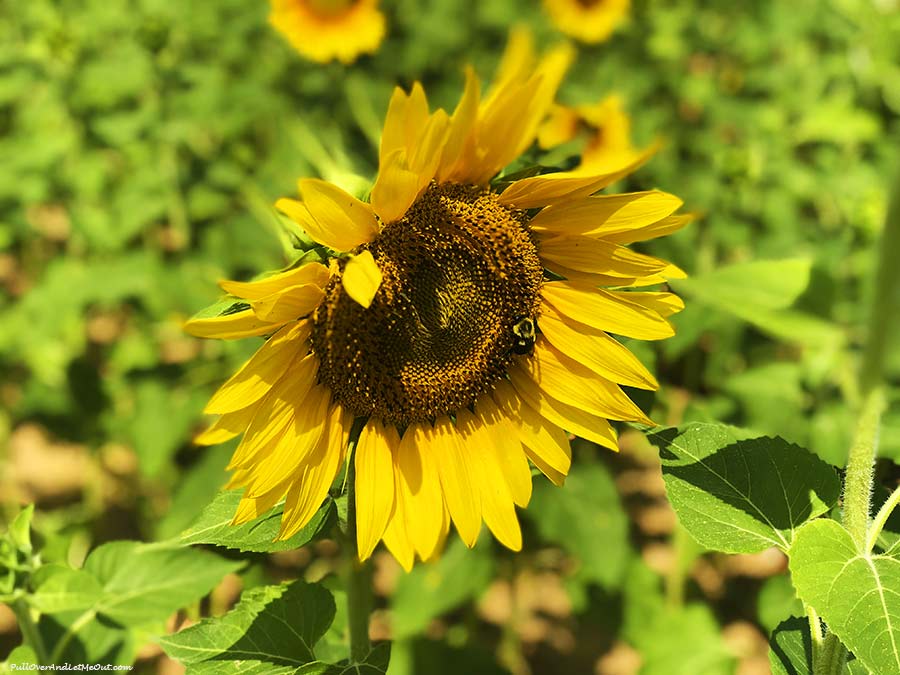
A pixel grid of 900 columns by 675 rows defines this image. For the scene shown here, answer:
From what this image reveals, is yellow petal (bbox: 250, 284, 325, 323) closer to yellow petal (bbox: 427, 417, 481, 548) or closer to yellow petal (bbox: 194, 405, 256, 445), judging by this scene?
yellow petal (bbox: 194, 405, 256, 445)

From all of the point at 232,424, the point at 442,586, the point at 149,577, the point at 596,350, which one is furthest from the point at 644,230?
the point at 442,586

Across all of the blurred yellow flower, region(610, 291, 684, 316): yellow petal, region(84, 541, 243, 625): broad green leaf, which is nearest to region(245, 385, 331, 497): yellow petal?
region(84, 541, 243, 625): broad green leaf

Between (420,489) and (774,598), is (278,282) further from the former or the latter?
(774,598)

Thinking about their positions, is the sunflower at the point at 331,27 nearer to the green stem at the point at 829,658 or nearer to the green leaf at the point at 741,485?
the green leaf at the point at 741,485

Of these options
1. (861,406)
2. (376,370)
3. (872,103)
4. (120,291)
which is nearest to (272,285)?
(376,370)

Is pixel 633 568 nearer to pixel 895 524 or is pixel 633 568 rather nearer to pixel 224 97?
pixel 895 524

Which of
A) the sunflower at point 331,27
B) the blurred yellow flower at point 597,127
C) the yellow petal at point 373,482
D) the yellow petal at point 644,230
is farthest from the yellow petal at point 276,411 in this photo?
the sunflower at point 331,27
